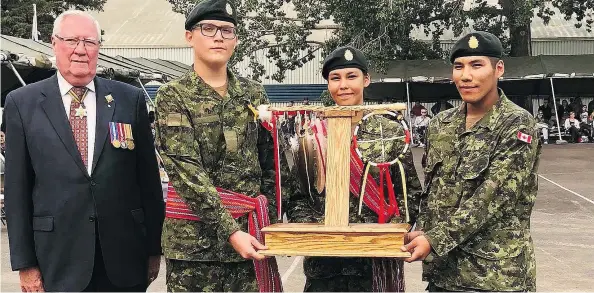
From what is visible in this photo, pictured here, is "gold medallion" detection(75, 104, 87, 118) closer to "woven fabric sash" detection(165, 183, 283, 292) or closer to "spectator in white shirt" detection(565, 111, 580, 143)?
"woven fabric sash" detection(165, 183, 283, 292)

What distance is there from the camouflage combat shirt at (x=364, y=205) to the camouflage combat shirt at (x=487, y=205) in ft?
0.96

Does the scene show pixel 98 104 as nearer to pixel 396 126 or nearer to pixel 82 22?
pixel 82 22

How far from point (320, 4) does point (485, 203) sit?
71.3 feet

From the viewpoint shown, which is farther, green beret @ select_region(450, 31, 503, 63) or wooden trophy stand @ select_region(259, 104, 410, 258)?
green beret @ select_region(450, 31, 503, 63)

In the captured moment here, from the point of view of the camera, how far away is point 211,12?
289 centimetres

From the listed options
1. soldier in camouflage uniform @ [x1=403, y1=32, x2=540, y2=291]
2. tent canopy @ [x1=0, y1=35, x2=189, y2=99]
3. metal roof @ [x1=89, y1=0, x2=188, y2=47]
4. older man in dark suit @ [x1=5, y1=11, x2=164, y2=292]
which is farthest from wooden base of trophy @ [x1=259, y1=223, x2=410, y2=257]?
metal roof @ [x1=89, y1=0, x2=188, y2=47]

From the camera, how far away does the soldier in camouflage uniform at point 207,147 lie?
9.29ft

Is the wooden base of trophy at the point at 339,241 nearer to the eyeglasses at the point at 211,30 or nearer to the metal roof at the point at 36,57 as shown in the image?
the eyeglasses at the point at 211,30

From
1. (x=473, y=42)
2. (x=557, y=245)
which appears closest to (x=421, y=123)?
(x=557, y=245)

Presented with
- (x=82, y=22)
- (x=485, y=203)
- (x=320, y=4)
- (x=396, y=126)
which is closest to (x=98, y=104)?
(x=82, y=22)

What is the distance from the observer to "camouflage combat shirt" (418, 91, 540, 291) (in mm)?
2723

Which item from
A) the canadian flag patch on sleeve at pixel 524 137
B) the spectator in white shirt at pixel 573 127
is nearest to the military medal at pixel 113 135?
the canadian flag patch on sleeve at pixel 524 137

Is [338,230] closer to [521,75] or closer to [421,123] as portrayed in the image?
[521,75]

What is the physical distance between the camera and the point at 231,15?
9.67 feet
